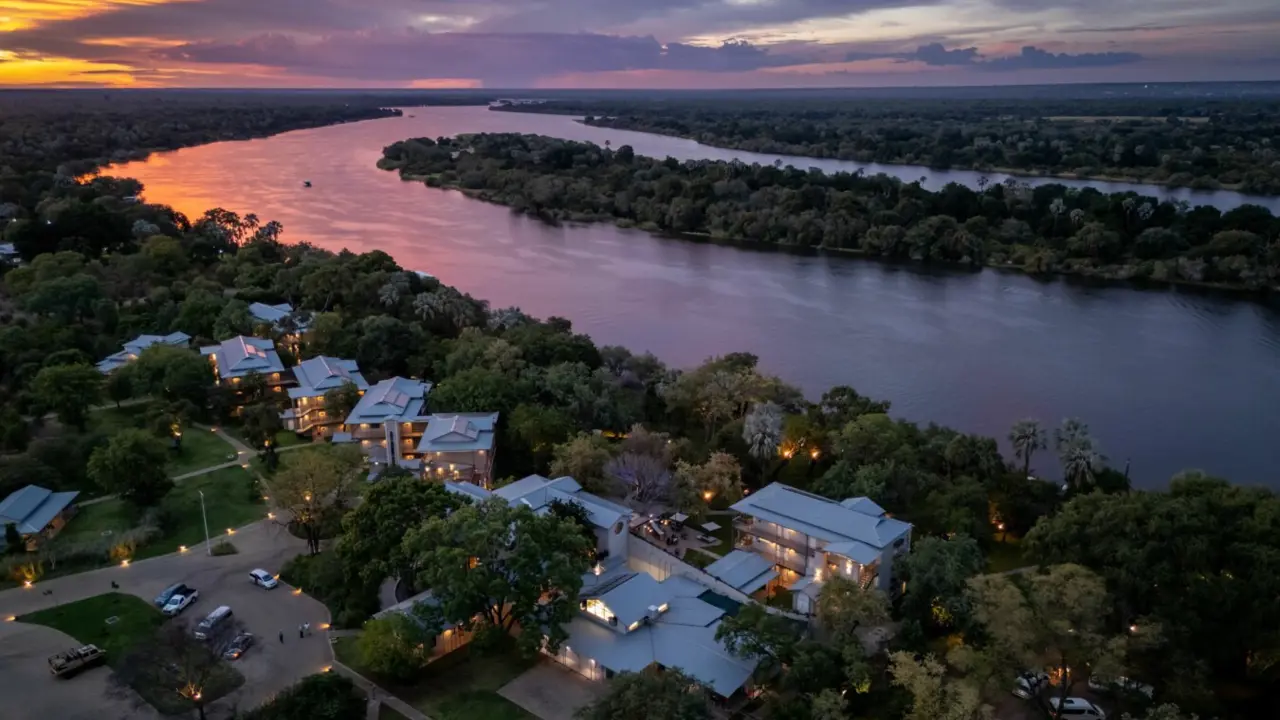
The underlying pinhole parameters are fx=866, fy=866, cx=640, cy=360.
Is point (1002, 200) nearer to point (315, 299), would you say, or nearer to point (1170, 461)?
point (1170, 461)

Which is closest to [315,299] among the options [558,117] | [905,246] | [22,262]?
[22,262]

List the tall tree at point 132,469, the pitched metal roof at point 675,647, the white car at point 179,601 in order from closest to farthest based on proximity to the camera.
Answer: the pitched metal roof at point 675,647
the white car at point 179,601
the tall tree at point 132,469

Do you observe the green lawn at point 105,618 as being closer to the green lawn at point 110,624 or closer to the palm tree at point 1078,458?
the green lawn at point 110,624

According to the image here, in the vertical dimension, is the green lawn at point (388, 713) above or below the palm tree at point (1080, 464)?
below

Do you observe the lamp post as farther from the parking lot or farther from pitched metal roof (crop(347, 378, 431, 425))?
pitched metal roof (crop(347, 378, 431, 425))

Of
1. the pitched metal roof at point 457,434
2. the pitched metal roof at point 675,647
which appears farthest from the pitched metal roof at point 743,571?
the pitched metal roof at point 457,434

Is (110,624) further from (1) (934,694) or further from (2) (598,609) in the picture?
(1) (934,694)

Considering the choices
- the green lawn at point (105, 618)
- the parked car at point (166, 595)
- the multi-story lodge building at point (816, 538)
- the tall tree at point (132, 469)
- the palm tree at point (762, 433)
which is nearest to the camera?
the green lawn at point (105, 618)
